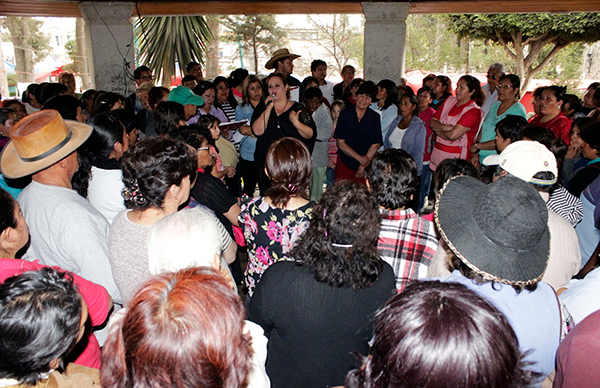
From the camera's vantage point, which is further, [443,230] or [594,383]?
[443,230]

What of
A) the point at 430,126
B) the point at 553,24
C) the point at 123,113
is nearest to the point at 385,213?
the point at 123,113

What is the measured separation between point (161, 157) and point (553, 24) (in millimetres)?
14843

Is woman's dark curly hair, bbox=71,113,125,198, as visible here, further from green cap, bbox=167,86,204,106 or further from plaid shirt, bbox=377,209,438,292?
plaid shirt, bbox=377,209,438,292

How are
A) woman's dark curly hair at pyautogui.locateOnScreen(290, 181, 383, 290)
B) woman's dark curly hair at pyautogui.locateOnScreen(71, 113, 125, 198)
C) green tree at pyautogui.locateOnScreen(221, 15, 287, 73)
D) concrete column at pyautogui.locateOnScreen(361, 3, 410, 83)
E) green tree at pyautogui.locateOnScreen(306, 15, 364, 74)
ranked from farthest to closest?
1. green tree at pyautogui.locateOnScreen(306, 15, 364, 74)
2. green tree at pyautogui.locateOnScreen(221, 15, 287, 73)
3. concrete column at pyautogui.locateOnScreen(361, 3, 410, 83)
4. woman's dark curly hair at pyautogui.locateOnScreen(71, 113, 125, 198)
5. woman's dark curly hair at pyautogui.locateOnScreen(290, 181, 383, 290)

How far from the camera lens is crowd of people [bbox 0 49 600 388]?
1004 mm

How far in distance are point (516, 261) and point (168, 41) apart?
14.7 m

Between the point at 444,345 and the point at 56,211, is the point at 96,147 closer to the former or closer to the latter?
the point at 56,211

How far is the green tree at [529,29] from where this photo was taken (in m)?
12.5

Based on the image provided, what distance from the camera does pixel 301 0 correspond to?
7.82m

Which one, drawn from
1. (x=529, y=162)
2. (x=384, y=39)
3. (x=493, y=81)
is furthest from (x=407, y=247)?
(x=384, y=39)

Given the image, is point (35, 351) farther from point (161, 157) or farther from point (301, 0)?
point (301, 0)

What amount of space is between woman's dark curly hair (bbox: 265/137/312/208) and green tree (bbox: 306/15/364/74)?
21069 mm

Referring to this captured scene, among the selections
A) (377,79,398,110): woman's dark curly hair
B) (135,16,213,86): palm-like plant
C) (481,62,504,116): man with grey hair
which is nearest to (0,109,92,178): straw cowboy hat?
(377,79,398,110): woman's dark curly hair

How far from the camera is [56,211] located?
2.04 meters
